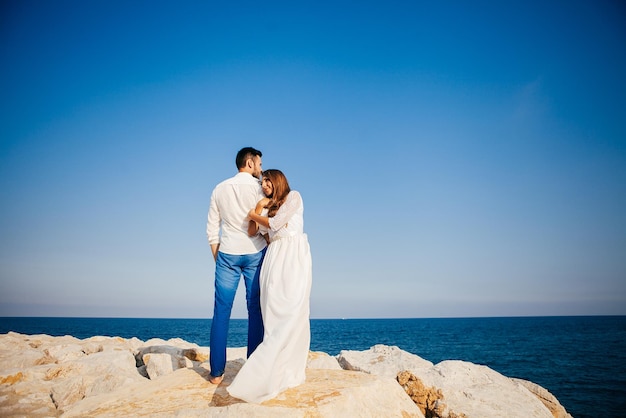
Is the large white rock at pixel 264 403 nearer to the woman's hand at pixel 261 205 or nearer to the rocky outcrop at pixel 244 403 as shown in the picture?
the rocky outcrop at pixel 244 403

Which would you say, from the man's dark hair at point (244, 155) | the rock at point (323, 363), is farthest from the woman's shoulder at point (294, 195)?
the rock at point (323, 363)

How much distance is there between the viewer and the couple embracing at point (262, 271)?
12.1 feet

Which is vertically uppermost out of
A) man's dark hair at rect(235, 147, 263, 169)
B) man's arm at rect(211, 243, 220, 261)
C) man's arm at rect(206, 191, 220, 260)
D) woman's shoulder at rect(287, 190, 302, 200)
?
man's dark hair at rect(235, 147, 263, 169)

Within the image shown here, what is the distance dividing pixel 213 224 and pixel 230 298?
3.31ft

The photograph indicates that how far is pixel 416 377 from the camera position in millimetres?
5430

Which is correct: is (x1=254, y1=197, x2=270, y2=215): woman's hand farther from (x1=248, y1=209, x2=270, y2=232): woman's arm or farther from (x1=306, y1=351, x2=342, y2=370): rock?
(x1=306, y1=351, x2=342, y2=370): rock

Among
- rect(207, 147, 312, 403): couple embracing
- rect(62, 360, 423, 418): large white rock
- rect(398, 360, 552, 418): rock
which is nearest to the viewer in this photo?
rect(62, 360, 423, 418): large white rock

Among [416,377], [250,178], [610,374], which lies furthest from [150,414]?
[610,374]

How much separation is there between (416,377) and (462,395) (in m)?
0.71

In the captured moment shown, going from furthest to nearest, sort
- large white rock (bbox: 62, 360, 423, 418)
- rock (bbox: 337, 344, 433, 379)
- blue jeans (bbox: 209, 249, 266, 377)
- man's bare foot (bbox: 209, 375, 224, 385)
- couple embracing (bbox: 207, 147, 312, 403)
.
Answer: rock (bbox: 337, 344, 433, 379), blue jeans (bbox: 209, 249, 266, 377), man's bare foot (bbox: 209, 375, 224, 385), couple embracing (bbox: 207, 147, 312, 403), large white rock (bbox: 62, 360, 423, 418)

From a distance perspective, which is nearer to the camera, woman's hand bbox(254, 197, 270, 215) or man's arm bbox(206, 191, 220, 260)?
woman's hand bbox(254, 197, 270, 215)

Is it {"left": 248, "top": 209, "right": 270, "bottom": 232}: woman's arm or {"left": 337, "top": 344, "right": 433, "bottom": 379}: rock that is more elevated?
{"left": 248, "top": 209, "right": 270, "bottom": 232}: woman's arm

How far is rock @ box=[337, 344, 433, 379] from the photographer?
696 centimetres

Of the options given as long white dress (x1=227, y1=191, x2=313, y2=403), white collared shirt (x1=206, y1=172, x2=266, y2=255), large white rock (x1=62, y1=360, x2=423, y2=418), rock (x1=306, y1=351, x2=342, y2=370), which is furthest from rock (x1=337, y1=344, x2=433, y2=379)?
white collared shirt (x1=206, y1=172, x2=266, y2=255)
